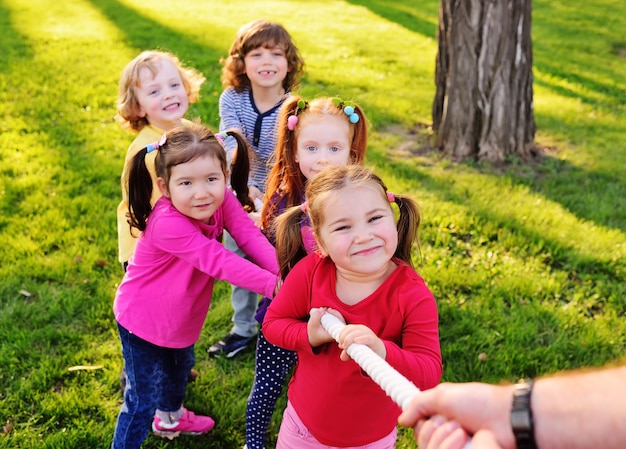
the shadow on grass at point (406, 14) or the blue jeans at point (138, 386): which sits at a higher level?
the shadow on grass at point (406, 14)

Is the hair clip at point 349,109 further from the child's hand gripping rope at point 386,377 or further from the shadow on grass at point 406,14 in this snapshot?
the shadow on grass at point 406,14

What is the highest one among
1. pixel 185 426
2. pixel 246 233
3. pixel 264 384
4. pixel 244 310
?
pixel 246 233

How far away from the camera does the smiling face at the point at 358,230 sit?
183cm

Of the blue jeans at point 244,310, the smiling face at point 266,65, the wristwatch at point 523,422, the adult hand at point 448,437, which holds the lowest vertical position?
the blue jeans at point 244,310

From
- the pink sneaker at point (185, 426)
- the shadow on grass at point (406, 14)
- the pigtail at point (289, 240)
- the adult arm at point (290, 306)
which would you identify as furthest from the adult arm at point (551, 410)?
the shadow on grass at point (406, 14)

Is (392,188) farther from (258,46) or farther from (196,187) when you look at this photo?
(196,187)

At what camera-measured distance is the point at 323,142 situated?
8.24ft

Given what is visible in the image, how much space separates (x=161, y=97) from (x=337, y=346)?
5.46ft

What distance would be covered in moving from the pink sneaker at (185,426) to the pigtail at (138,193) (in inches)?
40.7

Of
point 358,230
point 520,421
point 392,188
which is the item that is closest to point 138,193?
point 358,230

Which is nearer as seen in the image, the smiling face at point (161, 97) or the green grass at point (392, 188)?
the smiling face at point (161, 97)

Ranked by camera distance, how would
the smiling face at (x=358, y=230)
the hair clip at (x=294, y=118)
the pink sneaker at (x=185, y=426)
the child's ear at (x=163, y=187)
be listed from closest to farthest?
1. the smiling face at (x=358, y=230)
2. the child's ear at (x=163, y=187)
3. the hair clip at (x=294, y=118)
4. the pink sneaker at (x=185, y=426)

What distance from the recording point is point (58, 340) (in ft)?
11.3

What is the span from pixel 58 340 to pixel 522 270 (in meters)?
2.90
